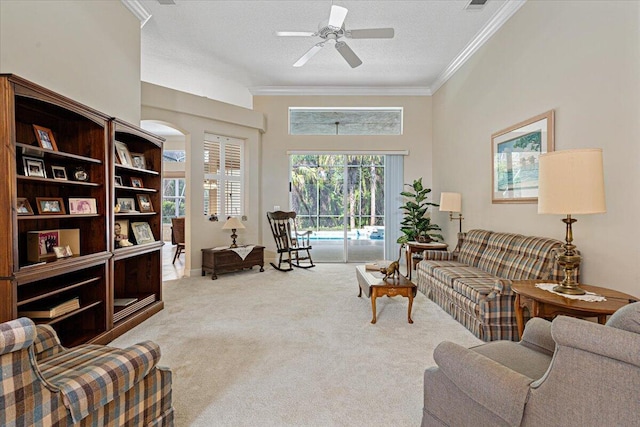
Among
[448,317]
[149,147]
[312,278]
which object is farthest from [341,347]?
[149,147]

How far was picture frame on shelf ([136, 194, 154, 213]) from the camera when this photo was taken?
3747 mm

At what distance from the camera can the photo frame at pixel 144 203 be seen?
3.75m

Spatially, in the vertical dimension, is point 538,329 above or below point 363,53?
below

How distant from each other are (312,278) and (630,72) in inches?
172

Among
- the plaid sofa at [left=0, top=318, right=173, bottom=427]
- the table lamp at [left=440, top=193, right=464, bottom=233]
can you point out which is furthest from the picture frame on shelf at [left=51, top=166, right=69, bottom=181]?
the table lamp at [left=440, top=193, right=464, bottom=233]

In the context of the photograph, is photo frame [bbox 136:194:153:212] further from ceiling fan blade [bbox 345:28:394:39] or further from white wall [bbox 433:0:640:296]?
white wall [bbox 433:0:640:296]

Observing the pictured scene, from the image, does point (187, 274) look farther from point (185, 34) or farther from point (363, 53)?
point (363, 53)

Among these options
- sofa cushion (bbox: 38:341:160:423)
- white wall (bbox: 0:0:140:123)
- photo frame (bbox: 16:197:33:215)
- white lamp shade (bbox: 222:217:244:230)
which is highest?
white wall (bbox: 0:0:140:123)

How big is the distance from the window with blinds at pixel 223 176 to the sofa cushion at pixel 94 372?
447cm

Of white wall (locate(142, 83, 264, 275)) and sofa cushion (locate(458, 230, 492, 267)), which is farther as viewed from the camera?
white wall (locate(142, 83, 264, 275))

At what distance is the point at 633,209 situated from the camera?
2441 mm

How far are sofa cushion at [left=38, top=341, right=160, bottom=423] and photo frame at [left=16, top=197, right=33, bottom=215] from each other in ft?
4.01

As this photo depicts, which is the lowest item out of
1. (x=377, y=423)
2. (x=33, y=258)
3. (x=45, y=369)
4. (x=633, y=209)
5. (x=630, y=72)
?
(x=377, y=423)

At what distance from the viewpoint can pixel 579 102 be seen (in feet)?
9.65
